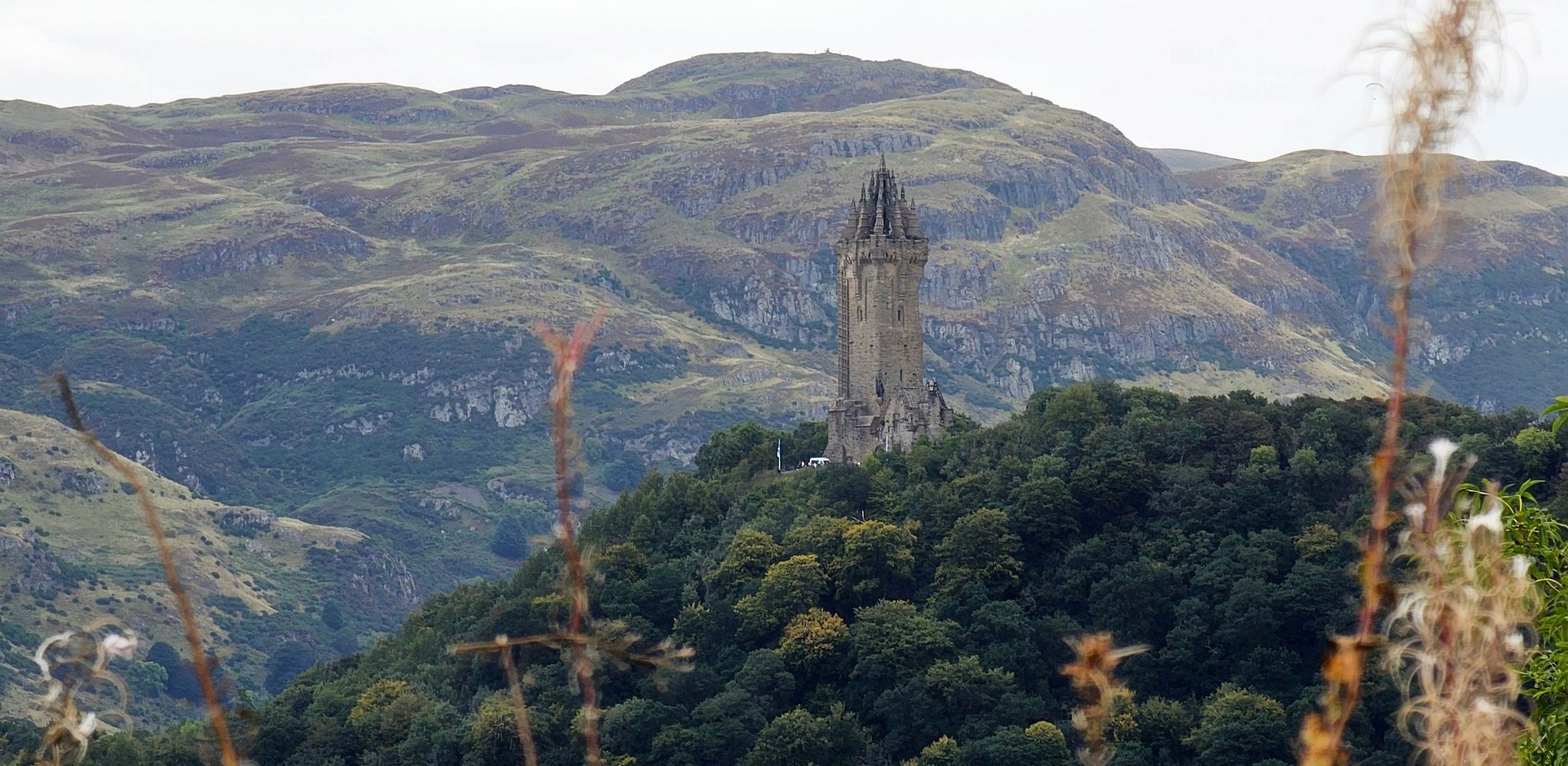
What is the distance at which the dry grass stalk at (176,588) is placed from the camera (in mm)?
9305

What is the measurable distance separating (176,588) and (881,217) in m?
107

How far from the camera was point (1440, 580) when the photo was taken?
33.2 feet

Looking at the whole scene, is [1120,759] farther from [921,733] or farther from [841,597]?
[841,597]

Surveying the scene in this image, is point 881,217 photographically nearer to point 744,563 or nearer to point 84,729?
point 744,563

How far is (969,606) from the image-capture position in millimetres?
91312

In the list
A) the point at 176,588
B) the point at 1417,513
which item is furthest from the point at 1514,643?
the point at 176,588

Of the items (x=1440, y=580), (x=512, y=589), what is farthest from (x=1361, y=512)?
(x=1440, y=580)

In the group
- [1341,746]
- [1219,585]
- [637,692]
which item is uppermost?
[1341,746]

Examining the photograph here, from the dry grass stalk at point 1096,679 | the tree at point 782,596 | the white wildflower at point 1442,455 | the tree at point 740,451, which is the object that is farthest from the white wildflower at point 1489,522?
the tree at point 740,451

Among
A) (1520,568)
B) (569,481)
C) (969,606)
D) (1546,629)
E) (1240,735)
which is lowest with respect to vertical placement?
(1240,735)

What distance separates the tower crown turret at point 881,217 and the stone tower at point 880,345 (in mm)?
58

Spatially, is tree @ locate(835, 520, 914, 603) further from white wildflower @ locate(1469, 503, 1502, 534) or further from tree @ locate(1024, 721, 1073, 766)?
white wildflower @ locate(1469, 503, 1502, 534)

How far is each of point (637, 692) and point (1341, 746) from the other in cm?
8413

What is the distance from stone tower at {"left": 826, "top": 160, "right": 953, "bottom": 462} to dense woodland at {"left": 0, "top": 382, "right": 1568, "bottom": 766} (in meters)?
3.52
